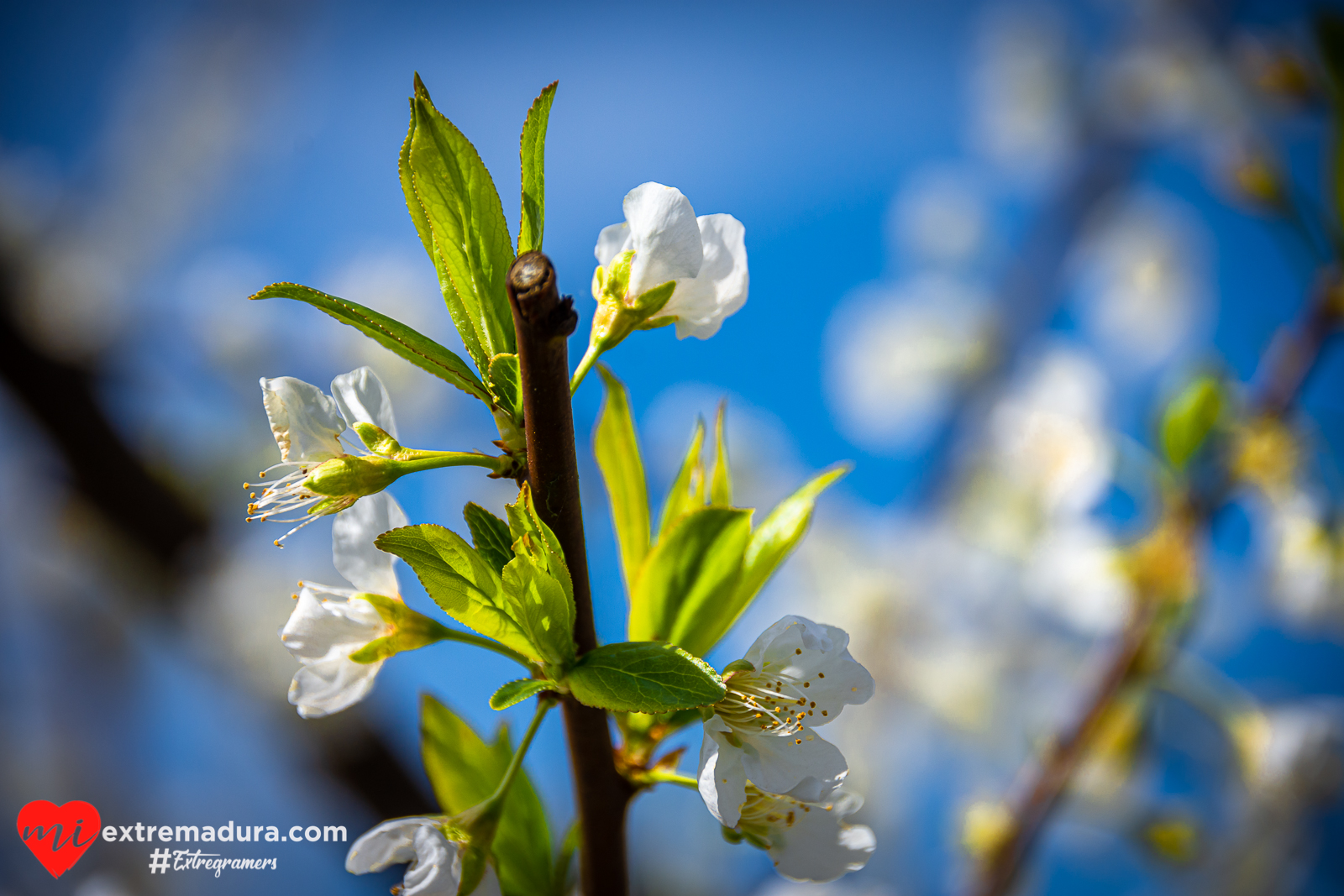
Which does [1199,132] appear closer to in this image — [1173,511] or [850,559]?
[850,559]

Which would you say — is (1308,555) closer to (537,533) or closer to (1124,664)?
(1124,664)

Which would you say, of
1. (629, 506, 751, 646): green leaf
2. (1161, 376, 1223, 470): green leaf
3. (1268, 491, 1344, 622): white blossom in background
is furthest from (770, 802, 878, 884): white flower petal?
(1268, 491, 1344, 622): white blossom in background

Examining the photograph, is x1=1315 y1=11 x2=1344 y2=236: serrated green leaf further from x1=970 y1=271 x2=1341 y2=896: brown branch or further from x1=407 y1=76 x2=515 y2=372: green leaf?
x1=407 y1=76 x2=515 y2=372: green leaf

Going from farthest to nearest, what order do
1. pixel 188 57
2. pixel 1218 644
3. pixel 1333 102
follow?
pixel 188 57 < pixel 1218 644 < pixel 1333 102

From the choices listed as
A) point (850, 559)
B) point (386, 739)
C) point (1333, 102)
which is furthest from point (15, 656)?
point (1333, 102)

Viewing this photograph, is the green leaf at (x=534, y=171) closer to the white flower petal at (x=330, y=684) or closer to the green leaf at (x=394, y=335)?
the green leaf at (x=394, y=335)

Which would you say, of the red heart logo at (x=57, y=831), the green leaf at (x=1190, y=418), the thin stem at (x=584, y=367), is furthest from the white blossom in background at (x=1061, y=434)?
the red heart logo at (x=57, y=831)
